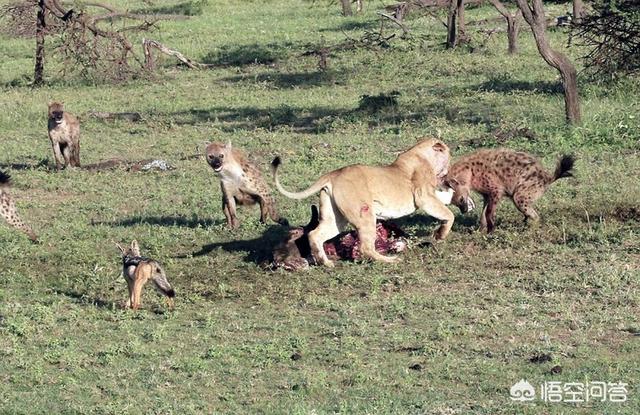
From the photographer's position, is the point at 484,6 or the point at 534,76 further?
the point at 484,6

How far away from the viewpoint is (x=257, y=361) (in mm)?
8242

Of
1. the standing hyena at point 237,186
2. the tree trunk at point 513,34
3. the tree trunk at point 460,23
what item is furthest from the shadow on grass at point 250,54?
the standing hyena at point 237,186

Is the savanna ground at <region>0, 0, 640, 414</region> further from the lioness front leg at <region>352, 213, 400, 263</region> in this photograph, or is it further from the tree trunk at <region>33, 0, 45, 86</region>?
the tree trunk at <region>33, 0, 45, 86</region>

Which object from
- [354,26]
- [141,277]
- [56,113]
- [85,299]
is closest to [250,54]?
[354,26]

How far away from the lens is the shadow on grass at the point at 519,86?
18516mm

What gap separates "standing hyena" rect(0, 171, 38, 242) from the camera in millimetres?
12445

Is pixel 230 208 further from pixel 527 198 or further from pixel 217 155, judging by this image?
pixel 527 198

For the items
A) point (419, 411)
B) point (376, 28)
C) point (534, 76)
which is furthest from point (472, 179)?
point (376, 28)

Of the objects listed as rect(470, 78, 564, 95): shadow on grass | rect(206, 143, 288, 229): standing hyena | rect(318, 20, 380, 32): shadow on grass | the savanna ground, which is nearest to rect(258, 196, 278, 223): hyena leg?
rect(206, 143, 288, 229): standing hyena

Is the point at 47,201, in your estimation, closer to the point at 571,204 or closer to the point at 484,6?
the point at 571,204

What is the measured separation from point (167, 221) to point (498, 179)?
320 centimetres

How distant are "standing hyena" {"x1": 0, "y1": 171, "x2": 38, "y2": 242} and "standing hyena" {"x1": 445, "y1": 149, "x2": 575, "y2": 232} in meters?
3.89

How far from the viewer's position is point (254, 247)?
37.3 ft

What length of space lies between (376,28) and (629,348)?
19.6 meters
